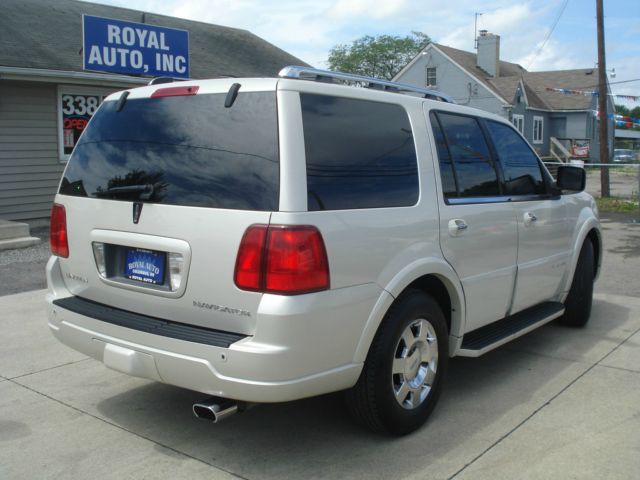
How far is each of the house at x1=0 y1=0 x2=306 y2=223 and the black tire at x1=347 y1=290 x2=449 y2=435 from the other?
10162 mm

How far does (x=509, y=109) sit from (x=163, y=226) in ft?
124

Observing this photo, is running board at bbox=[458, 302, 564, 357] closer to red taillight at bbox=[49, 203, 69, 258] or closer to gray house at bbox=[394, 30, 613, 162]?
red taillight at bbox=[49, 203, 69, 258]

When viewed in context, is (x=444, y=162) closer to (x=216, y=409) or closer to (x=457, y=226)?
(x=457, y=226)

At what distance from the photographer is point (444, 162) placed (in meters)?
4.17

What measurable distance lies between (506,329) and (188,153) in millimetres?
2607

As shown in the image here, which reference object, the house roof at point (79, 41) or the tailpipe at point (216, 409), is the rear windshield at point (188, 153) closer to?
the tailpipe at point (216, 409)

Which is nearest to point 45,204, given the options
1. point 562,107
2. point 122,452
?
point 122,452

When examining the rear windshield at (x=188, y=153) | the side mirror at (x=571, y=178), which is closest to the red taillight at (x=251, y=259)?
the rear windshield at (x=188, y=153)

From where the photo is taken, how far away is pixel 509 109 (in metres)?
38.5

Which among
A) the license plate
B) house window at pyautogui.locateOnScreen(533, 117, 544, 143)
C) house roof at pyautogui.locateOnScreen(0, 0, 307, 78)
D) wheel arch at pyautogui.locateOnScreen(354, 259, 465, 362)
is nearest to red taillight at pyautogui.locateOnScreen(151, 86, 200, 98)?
the license plate

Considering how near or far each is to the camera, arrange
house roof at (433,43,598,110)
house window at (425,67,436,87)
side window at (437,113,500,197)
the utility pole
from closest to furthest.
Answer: side window at (437,113,500,197) → the utility pole → house roof at (433,43,598,110) → house window at (425,67,436,87)

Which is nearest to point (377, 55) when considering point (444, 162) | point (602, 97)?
point (602, 97)

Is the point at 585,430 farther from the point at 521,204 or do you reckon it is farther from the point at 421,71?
the point at 421,71

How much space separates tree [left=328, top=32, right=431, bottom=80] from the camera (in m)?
64.1
